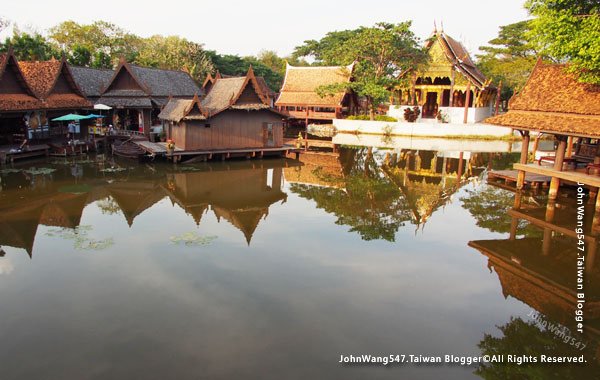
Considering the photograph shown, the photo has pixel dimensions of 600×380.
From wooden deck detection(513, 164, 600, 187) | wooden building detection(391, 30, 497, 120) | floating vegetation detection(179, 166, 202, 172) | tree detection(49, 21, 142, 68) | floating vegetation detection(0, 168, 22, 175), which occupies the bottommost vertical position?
floating vegetation detection(0, 168, 22, 175)

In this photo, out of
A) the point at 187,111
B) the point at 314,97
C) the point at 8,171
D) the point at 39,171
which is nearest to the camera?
the point at 8,171

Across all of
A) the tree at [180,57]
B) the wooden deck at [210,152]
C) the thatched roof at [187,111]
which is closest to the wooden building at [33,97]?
the wooden deck at [210,152]

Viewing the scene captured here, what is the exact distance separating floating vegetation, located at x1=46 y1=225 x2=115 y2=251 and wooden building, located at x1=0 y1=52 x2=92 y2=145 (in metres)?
14.2

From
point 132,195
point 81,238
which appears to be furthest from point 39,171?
point 81,238

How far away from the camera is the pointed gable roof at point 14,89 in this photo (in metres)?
24.0

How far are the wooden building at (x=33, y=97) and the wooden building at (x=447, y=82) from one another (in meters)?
30.8

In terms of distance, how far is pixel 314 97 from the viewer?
43.4 metres

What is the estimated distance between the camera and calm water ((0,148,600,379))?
738cm

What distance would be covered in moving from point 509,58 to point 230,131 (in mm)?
44743

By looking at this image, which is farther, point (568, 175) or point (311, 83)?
point (311, 83)

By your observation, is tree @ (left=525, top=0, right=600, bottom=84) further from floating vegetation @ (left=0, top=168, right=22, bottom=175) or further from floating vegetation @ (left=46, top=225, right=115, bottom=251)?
floating vegetation @ (left=0, top=168, right=22, bottom=175)

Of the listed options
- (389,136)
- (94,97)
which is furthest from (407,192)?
(94,97)

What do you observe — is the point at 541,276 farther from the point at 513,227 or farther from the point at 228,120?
the point at 228,120

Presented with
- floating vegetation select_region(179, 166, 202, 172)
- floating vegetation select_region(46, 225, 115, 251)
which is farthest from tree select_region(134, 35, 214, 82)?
floating vegetation select_region(46, 225, 115, 251)
